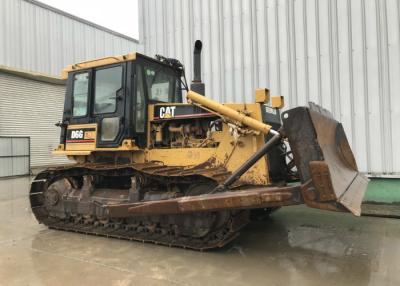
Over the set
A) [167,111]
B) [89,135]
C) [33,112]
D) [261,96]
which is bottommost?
[89,135]

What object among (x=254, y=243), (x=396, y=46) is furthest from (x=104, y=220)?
(x=396, y=46)

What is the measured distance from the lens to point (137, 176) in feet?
17.7

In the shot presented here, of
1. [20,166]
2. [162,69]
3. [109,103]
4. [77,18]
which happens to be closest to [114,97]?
[109,103]

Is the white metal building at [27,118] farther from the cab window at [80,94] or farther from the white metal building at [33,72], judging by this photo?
the cab window at [80,94]

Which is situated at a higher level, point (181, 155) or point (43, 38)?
point (43, 38)

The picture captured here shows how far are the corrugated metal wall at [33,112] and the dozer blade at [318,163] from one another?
43.6 feet

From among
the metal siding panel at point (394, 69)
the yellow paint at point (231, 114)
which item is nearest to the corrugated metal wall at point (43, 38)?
the yellow paint at point (231, 114)

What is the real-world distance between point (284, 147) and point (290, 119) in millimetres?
1995

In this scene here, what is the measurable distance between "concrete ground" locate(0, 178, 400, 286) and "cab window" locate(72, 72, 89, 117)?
2.09m

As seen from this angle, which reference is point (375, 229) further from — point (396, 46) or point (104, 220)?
point (104, 220)

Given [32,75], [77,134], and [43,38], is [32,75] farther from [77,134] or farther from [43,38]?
[77,134]

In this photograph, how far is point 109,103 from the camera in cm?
587

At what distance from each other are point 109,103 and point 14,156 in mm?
10269

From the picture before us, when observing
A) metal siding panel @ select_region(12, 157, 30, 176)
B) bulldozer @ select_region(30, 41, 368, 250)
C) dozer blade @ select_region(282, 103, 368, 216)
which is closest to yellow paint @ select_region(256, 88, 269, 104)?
bulldozer @ select_region(30, 41, 368, 250)
